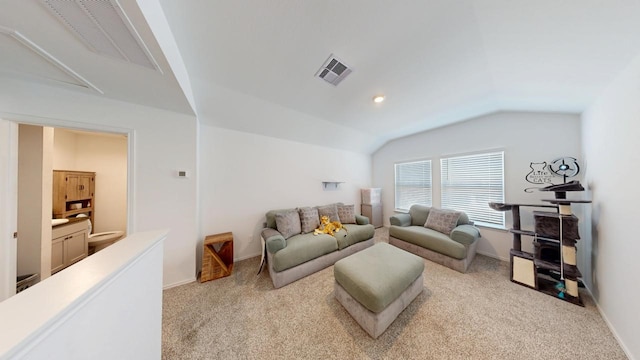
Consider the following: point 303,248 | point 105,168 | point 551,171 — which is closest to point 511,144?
point 551,171

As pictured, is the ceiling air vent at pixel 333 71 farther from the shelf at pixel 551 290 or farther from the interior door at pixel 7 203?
the shelf at pixel 551 290

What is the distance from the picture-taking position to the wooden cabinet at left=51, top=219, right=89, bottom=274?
245cm

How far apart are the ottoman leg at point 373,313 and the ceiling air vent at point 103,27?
2699 millimetres

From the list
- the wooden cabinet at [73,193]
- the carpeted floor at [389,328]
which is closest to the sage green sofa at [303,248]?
the carpeted floor at [389,328]

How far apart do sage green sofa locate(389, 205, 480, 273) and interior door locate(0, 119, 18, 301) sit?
15.4 feet

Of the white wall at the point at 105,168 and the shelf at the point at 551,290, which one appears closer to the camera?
the shelf at the point at 551,290

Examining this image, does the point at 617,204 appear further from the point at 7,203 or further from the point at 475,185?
the point at 7,203

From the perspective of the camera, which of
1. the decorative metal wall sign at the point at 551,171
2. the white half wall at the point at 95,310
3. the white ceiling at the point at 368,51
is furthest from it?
the decorative metal wall sign at the point at 551,171

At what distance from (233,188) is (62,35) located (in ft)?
6.97

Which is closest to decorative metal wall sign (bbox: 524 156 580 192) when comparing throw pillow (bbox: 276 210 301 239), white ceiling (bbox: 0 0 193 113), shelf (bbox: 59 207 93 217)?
throw pillow (bbox: 276 210 301 239)

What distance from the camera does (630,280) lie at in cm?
141

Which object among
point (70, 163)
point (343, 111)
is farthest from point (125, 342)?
point (70, 163)

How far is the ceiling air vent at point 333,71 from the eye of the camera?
73.1 inches

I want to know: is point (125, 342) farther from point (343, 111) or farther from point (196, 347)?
point (343, 111)
